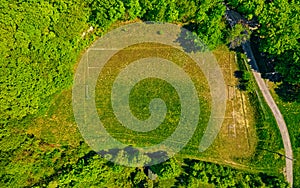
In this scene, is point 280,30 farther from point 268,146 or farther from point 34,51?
point 34,51

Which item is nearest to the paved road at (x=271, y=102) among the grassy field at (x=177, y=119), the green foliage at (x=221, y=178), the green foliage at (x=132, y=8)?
the grassy field at (x=177, y=119)

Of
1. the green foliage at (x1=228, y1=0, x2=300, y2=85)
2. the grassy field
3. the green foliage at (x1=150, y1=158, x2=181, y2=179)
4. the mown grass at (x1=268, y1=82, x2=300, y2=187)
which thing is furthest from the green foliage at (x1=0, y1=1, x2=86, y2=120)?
the mown grass at (x1=268, y1=82, x2=300, y2=187)

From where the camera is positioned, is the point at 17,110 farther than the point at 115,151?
No

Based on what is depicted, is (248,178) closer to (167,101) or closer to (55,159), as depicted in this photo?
(167,101)

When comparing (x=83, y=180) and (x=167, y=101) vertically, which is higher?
(x=167, y=101)

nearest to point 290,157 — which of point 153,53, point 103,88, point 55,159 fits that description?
point 153,53

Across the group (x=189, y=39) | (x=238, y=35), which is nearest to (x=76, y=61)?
(x=189, y=39)

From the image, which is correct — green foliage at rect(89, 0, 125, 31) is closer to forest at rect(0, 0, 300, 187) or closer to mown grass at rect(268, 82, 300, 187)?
forest at rect(0, 0, 300, 187)
